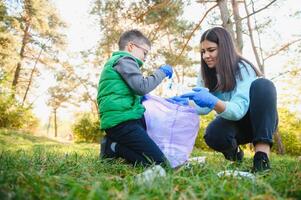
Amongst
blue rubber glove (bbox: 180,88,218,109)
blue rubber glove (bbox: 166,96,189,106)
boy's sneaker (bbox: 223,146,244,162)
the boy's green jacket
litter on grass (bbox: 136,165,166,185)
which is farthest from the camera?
boy's sneaker (bbox: 223,146,244,162)

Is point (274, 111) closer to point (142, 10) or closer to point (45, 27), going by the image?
point (142, 10)

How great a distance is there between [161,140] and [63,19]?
1667 centimetres

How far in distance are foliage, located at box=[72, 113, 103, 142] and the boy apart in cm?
996

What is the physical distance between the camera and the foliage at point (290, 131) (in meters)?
9.59

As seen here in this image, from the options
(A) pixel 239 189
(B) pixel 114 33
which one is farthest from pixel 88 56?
(A) pixel 239 189

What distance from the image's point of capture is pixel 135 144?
2262 millimetres

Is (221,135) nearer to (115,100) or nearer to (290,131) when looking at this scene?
(115,100)

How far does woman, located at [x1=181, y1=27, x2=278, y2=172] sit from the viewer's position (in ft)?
7.22

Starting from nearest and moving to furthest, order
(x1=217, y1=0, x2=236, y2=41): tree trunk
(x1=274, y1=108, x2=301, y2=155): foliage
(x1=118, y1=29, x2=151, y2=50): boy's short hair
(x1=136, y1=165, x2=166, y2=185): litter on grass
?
1. (x1=136, y1=165, x2=166, y2=185): litter on grass
2. (x1=118, y1=29, x2=151, y2=50): boy's short hair
3. (x1=217, y1=0, x2=236, y2=41): tree trunk
4. (x1=274, y1=108, x2=301, y2=155): foliage

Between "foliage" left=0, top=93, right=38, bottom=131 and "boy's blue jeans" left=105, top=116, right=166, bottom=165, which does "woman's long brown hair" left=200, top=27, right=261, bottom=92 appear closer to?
"boy's blue jeans" left=105, top=116, right=166, bottom=165

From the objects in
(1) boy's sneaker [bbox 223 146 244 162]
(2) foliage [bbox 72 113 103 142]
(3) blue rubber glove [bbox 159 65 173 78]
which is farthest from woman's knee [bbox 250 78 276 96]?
(2) foliage [bbox 72 113 103 142]

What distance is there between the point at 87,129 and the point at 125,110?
1048 centimetres

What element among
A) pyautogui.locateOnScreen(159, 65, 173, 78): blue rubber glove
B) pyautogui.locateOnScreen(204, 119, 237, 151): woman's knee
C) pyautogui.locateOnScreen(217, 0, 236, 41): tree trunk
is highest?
pyautogui.locateOnScreen(217, 0, 236, 41): tree trunk

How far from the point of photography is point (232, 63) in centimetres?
247
